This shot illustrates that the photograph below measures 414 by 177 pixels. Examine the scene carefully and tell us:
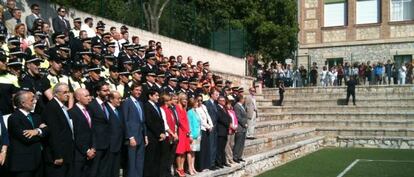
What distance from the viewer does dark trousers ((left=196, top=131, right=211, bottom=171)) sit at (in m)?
12.7

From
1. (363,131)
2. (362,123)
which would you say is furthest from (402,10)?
(363,131)

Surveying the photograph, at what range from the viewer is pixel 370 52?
44.1 m

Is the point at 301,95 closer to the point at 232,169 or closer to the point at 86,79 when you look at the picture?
the point at 232,169

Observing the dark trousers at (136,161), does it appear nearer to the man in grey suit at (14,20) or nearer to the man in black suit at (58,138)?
the man in black suit at (58,138)

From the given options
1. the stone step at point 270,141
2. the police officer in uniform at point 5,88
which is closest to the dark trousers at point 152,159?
the police officer in uniform at point 5,88

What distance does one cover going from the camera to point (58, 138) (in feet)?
24.4

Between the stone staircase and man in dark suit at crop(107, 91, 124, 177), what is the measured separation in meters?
8.16

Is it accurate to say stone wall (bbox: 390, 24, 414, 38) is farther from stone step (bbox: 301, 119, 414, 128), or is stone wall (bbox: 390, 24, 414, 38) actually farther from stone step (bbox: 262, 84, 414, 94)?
stone step (bbox: 301, 119, 414, 128)

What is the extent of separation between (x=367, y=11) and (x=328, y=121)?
20.3 meters

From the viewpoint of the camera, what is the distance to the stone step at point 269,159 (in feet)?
45.6

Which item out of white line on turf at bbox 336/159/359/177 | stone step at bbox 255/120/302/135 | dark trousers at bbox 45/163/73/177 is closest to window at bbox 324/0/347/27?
stone step at bbox 255/120/302/135

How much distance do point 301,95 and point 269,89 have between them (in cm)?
199

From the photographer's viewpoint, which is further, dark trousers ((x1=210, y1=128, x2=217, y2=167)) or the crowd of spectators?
the crowd of spectators

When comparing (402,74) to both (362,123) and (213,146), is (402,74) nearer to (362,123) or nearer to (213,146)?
(362,123)
